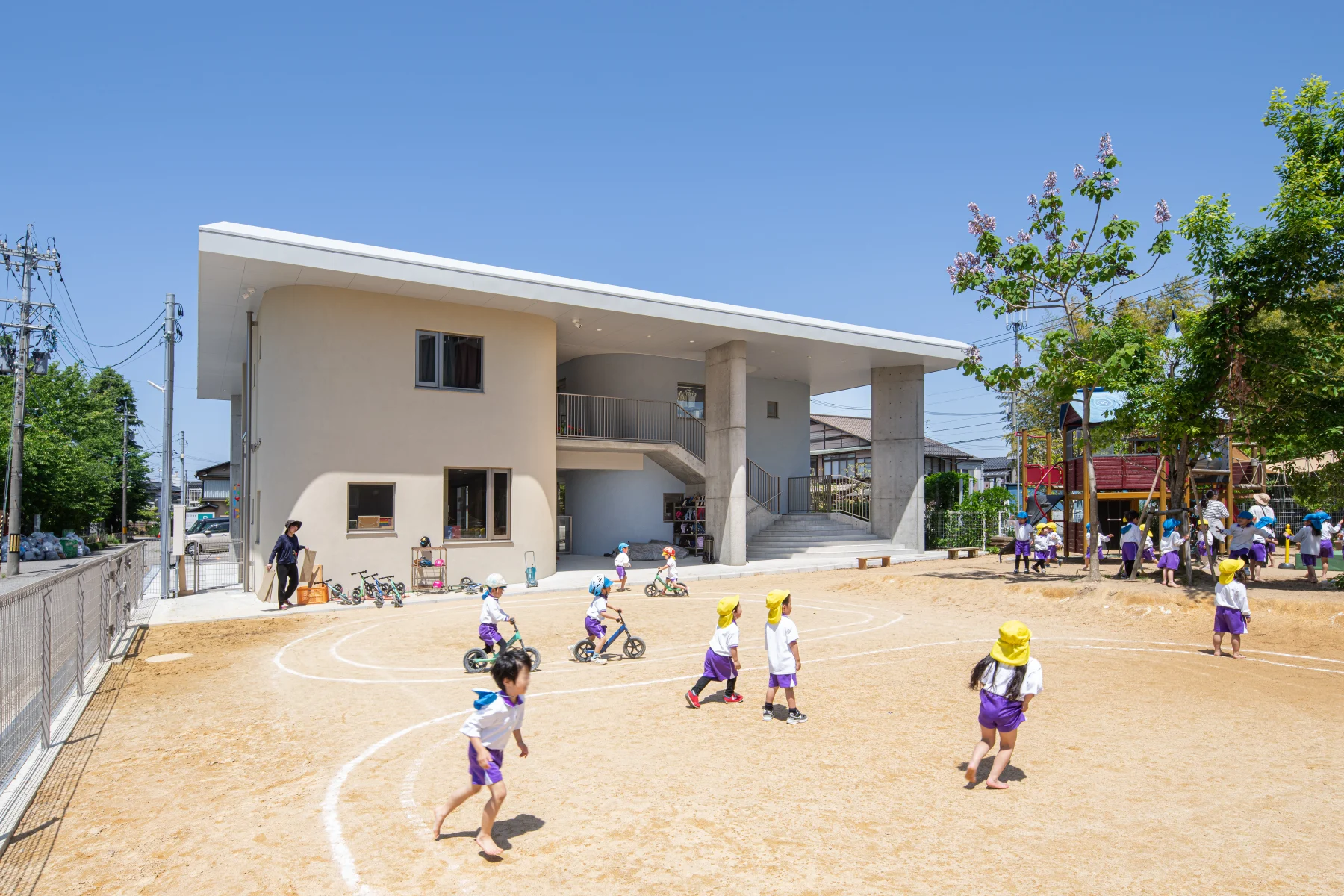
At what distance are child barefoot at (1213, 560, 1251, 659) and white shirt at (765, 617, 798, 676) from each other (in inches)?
262

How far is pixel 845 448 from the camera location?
162 ft

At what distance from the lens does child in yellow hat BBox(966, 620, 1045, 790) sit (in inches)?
249

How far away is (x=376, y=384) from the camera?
19.2 m

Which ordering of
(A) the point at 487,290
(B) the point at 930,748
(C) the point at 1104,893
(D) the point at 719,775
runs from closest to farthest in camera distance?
(C) the point at 1104,893, (D) the point at 719,775, (B) the point at 930,748, (A) the point at 487,290

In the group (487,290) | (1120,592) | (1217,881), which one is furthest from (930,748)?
(487,290)

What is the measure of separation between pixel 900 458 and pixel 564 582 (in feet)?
45.0

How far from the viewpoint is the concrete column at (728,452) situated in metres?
24.7

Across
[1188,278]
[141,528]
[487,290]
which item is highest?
[1188,278]

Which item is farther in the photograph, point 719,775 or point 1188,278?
point 1188,278

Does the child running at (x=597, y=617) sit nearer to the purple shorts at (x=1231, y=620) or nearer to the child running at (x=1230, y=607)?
the child running at (x=1230, y=607)

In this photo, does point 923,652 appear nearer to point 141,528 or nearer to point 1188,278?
point 1188,278

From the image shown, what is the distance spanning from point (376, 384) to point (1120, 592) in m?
16.5

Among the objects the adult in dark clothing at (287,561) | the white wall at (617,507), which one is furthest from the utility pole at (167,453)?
the white wall at (617,507)

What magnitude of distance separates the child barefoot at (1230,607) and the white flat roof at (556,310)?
562 inches
